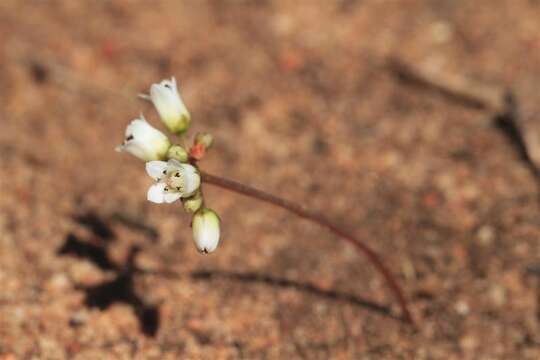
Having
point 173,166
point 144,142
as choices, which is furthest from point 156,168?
point 144,142

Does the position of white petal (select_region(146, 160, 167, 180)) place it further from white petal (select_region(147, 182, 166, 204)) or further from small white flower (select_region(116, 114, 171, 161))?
small white flower (select_region(116, 114, 171, 161))

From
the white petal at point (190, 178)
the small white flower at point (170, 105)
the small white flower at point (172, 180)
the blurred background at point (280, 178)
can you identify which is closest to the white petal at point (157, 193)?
the small white flower at point (172, 180)

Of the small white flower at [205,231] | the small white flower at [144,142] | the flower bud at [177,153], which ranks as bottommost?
the small white flower at [205,231]

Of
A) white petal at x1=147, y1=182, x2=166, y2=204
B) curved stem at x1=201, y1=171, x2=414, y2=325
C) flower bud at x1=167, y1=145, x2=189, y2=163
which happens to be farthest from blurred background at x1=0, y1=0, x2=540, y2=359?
flower bud at x1=167, y1=145, x2=189, y2=163

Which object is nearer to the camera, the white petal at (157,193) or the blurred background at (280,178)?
the white petal at (157,193)

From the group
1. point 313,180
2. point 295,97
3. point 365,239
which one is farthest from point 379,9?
point 365,239

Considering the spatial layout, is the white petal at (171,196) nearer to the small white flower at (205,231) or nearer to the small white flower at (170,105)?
the small white flower at (205,231)
